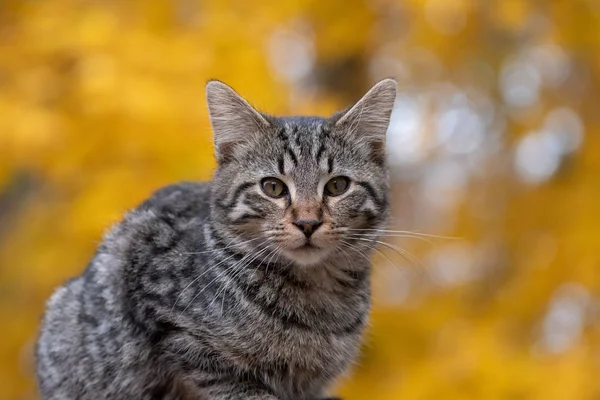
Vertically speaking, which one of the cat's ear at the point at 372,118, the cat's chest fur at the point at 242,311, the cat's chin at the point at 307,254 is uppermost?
the cat's ear at the point at 372,118

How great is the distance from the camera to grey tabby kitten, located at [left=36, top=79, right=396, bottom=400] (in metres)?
2.66

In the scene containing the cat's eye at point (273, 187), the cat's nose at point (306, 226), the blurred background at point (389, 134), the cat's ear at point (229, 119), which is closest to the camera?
the cat's nose at point (306, 226)

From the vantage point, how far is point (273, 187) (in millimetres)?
2764

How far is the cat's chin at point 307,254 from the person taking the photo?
2.64 meters

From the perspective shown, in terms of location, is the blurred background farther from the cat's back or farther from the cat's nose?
the cat's nose

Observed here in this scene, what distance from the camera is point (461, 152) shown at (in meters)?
6.52

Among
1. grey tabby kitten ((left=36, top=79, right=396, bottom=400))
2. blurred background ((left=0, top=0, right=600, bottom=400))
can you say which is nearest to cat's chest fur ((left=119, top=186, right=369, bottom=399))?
grey tabby kitten ((left=36, top=79, right=396, bottom=400))

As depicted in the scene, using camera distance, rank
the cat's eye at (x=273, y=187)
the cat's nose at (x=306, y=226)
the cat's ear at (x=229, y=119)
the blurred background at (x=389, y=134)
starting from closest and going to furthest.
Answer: the cat's nose at (x=306, y=226)
the cat's eye at (x=273, y=187)
the cat's ear at (x=229, y=119)
the blurred background at (x=389, y=134)

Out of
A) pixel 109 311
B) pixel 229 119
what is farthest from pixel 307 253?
pixel 109 311

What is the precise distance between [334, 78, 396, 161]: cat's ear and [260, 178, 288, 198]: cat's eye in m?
0.32

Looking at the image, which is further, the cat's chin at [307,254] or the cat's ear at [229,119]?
the cat's ear at [229,119]

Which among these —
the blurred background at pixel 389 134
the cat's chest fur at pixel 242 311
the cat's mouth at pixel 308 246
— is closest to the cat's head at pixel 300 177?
the cat's mouth at pixel 308 246

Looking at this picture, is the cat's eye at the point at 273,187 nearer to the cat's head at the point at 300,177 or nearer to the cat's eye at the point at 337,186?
the cat's head at the point at 300,177

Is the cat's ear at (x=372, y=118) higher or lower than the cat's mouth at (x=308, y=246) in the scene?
higher
